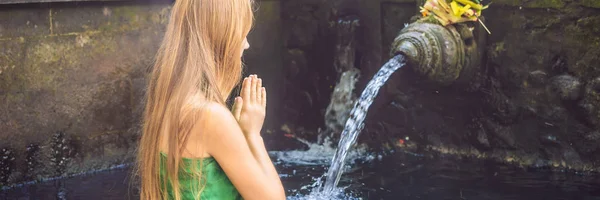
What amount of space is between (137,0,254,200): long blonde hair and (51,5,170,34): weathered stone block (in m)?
3.77

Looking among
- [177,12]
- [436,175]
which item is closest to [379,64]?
[436,175]

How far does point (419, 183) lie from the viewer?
5316mm

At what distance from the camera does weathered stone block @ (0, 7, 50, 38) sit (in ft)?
18.0

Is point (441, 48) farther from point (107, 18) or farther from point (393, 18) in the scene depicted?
point (107, 18)

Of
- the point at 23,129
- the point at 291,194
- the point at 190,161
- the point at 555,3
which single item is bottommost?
the point at 291,194

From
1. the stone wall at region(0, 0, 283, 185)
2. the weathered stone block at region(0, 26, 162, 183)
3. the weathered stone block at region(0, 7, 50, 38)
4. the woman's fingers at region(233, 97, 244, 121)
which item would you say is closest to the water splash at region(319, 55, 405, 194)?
the stone wall at region(0, 0, 283, 185)

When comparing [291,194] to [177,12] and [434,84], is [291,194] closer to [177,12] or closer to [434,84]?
[434,84]

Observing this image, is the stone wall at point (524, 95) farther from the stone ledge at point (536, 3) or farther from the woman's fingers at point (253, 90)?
the woman's fingers at point (253, 90)

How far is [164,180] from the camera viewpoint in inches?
87.4

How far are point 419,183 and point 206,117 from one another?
11.2ft

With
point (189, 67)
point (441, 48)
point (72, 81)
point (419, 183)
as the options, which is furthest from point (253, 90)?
point (72, 81)

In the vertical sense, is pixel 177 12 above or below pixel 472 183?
above

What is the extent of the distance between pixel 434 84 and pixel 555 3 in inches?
40.8

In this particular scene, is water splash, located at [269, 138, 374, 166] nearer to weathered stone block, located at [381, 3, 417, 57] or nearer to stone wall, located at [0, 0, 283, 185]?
weathered stone block, located at [381, 3, 417, 57]
